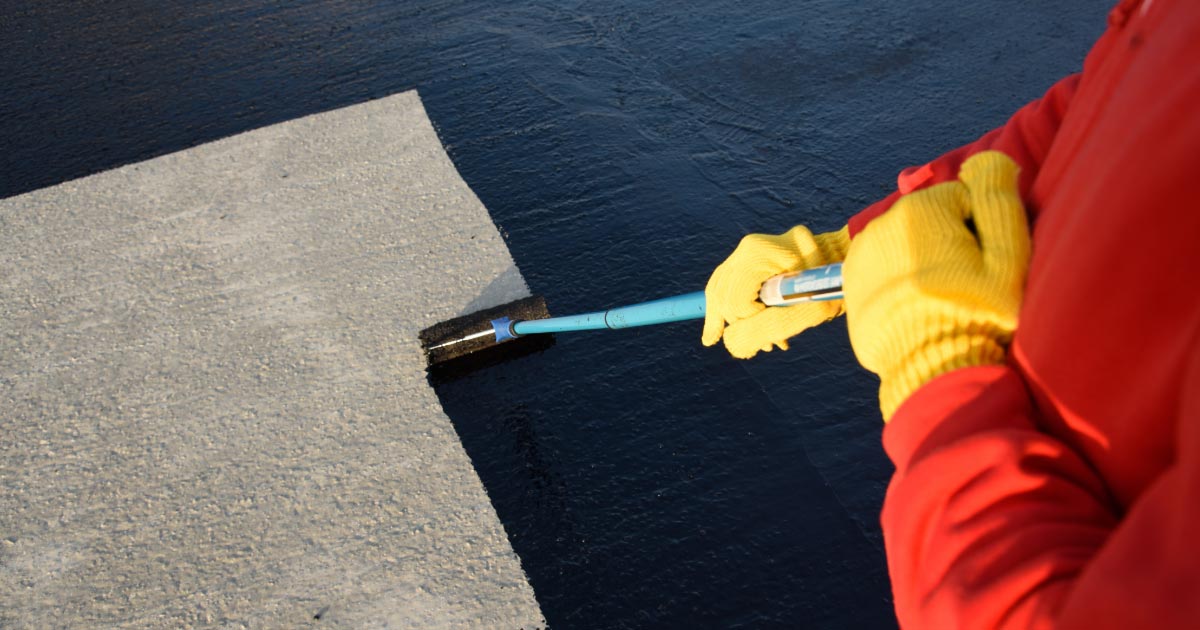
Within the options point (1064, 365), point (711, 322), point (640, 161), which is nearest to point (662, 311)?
point (711, 322)

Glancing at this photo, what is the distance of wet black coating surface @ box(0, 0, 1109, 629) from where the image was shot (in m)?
2.64

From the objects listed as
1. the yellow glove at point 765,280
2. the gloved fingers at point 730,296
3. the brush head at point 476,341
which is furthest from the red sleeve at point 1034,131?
the brush head at point 476,341

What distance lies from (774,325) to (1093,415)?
90 cm

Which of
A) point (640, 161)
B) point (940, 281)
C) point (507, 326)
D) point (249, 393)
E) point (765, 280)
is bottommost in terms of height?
point (940, 281)

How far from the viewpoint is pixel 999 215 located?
1.18 metres

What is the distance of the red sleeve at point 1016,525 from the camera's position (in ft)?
2.35

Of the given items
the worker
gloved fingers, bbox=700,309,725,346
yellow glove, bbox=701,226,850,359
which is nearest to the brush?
gloved fingers, bbox=700,309,725,346

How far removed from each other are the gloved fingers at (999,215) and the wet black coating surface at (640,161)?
1.46 meters

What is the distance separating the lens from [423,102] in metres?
4.91

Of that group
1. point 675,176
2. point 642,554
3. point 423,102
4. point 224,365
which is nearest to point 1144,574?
point 642,554

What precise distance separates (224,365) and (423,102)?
2.05 meters

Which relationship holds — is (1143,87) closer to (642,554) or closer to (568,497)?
(642,554)

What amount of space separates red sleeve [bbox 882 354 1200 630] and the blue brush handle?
0.52 m

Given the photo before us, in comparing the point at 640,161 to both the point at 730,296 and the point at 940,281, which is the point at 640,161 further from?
the point at 940,281
